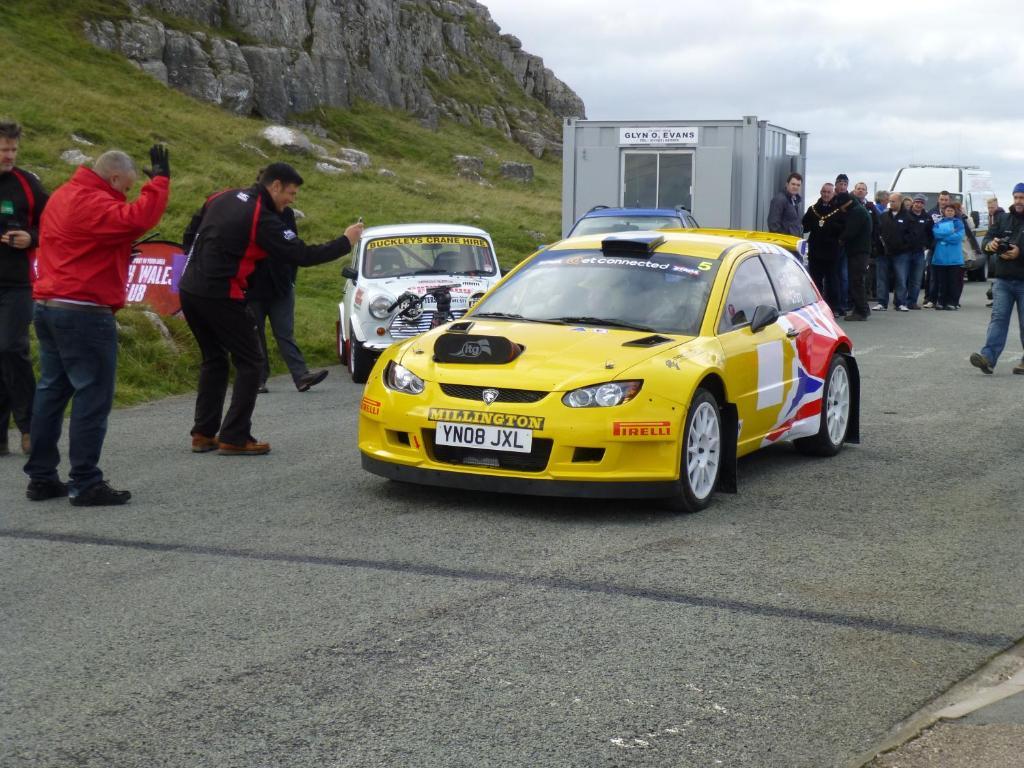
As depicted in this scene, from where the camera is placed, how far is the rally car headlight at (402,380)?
25.6 ft

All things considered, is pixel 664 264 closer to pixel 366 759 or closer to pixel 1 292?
pixel 1 292

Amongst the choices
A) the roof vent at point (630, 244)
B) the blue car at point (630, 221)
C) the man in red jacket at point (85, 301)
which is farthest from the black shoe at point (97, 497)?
the blue car at point (630, 221)

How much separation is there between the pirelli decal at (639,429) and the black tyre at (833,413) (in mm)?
2512

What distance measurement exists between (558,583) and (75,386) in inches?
126

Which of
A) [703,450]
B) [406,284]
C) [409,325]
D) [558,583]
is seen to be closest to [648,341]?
[703,450]

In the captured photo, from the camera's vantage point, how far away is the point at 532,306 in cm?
862

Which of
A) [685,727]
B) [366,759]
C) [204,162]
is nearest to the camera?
[366,759]

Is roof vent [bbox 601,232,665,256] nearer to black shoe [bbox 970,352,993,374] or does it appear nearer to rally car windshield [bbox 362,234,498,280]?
rally car windshield [bbox 362,234,498,280]

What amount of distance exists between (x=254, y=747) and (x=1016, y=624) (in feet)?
10.2

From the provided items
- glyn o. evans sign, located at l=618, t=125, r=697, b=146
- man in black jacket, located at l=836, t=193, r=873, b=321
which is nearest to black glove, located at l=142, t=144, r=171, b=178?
man in black jacket, located at l=836, t=193, r=873, b=321

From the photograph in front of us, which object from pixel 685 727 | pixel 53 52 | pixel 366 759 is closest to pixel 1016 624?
pixel 685 727

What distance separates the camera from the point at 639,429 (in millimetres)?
7316

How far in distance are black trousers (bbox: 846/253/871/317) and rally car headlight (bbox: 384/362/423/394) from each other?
15.6m

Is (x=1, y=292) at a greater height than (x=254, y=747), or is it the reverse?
(x=1, y=292)
